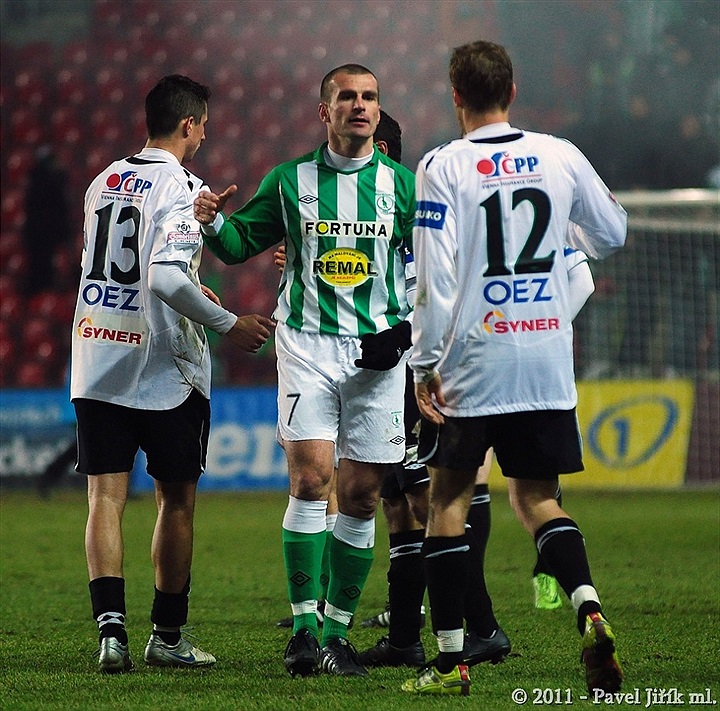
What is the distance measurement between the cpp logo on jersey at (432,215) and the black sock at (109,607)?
149 cm

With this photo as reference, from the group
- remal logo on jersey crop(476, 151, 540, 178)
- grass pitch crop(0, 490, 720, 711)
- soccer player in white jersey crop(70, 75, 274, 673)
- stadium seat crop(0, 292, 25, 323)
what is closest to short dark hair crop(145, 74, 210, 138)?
soccer player in white jersey crop(70, 75, 274, 673)

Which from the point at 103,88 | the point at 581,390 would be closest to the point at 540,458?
the point at 581,390

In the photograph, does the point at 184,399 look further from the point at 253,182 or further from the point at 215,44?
the point at 215,44

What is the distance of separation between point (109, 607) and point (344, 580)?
0.72 meters

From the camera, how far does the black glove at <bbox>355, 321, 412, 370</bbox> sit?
389cm

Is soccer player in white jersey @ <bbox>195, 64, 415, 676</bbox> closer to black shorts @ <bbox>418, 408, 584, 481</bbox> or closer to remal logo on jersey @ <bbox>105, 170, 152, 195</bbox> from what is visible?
remal logo on jersey @ <bbox>105, 170, 152, 195</bbox>

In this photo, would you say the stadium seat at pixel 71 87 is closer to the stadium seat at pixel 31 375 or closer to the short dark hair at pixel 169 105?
the stadium seat at pixel 31 375

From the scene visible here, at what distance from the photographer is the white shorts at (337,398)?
386 centimetres

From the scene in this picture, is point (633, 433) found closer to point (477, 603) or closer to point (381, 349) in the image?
point (477, 603)

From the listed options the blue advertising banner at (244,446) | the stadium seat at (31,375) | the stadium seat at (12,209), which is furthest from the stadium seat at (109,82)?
the blue advertising banner at (244,446)

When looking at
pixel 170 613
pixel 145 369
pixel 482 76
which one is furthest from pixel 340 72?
pixel 170 613

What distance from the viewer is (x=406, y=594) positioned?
13.4ft

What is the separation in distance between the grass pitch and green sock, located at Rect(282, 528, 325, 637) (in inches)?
9.9

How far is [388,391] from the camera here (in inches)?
158
